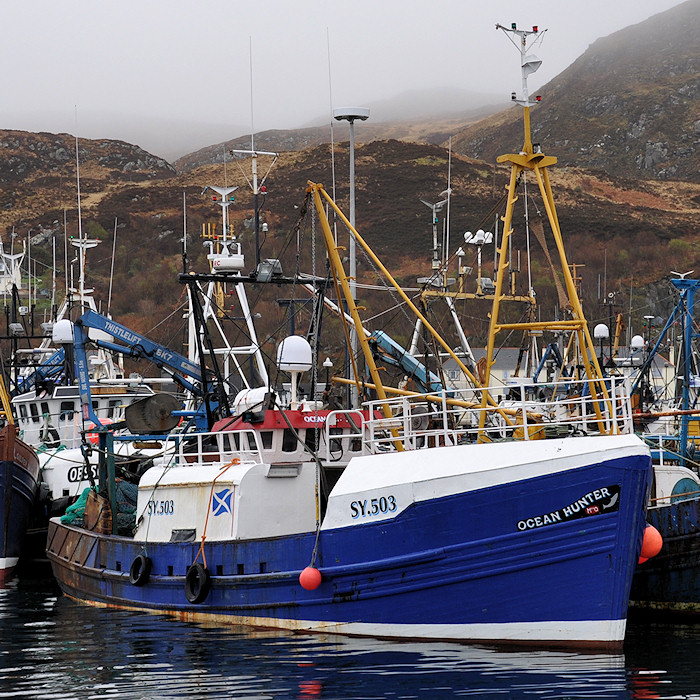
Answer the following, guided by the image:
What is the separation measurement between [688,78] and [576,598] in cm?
13746

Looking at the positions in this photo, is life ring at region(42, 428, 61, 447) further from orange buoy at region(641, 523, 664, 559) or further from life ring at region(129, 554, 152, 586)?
orange buoy at region(641, 523, 664, 559)

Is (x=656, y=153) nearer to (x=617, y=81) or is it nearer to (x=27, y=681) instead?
(x=617, y=81)

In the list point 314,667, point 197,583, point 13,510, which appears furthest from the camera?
point 13,510

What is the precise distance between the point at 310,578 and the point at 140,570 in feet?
13.8

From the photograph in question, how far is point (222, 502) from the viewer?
642 inches

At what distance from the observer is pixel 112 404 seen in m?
31.8

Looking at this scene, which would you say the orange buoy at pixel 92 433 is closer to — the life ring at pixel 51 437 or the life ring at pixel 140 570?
the life ring at pixel 51 437

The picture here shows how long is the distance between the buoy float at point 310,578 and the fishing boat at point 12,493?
1072cm

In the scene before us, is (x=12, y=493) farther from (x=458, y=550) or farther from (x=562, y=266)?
(x=562, y=266)

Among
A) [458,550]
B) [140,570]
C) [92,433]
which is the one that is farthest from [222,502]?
[92,433]

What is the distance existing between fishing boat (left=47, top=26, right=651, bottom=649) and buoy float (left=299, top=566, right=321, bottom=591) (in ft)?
0.06

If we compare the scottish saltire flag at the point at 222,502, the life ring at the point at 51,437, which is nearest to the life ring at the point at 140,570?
the scottish saltire flag at the point at 222,502

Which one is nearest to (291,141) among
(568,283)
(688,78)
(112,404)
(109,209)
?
(688,78)

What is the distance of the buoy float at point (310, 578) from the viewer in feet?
46.8
